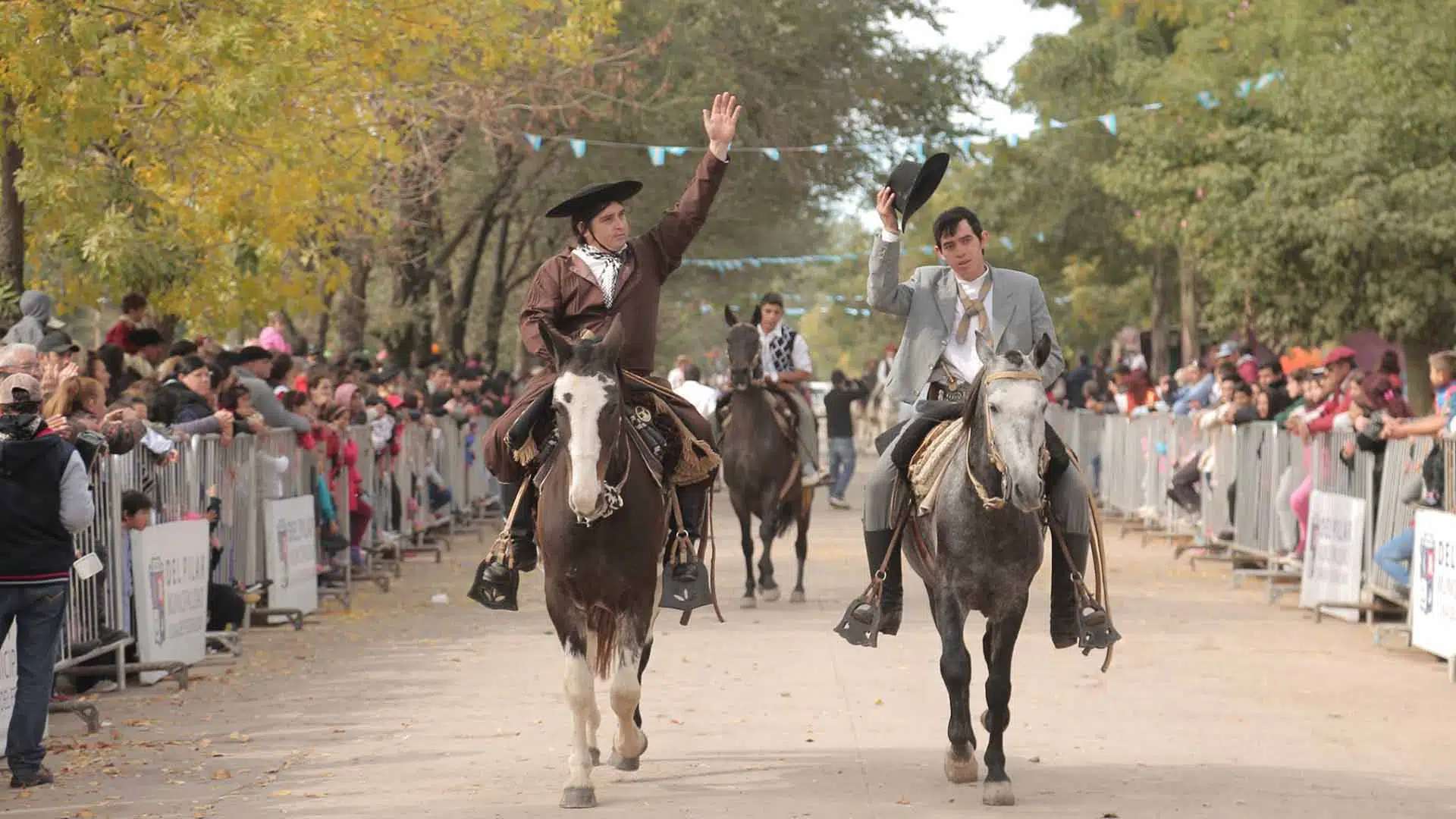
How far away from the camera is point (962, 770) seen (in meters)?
9.94

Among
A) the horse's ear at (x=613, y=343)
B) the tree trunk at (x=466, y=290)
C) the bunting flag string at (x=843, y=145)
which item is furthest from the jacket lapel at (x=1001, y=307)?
the tree trunk at (x=466, y=290)

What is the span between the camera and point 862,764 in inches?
414

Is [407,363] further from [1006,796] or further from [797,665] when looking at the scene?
[1006,796]

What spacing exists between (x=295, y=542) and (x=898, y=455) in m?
8.52

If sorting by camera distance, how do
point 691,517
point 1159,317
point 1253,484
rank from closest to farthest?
point 691,517
point 1253,484
point 1159,317

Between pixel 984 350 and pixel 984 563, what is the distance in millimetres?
957

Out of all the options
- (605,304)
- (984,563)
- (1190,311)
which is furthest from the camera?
(1190,311)

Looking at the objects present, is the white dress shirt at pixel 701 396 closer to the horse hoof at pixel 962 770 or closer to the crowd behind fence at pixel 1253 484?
the crowd behind fence at pixel 1253 484

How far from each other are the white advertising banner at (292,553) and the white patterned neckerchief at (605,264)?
7304 millimetres

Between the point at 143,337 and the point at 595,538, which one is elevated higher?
the point at 143,337

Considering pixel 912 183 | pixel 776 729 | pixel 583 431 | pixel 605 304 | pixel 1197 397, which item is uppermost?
pixel 912 183

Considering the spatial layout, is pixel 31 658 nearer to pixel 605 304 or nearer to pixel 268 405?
pixel 605 304

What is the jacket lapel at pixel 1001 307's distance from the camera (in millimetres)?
10305

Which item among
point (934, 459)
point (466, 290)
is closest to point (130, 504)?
point (934, 459)
